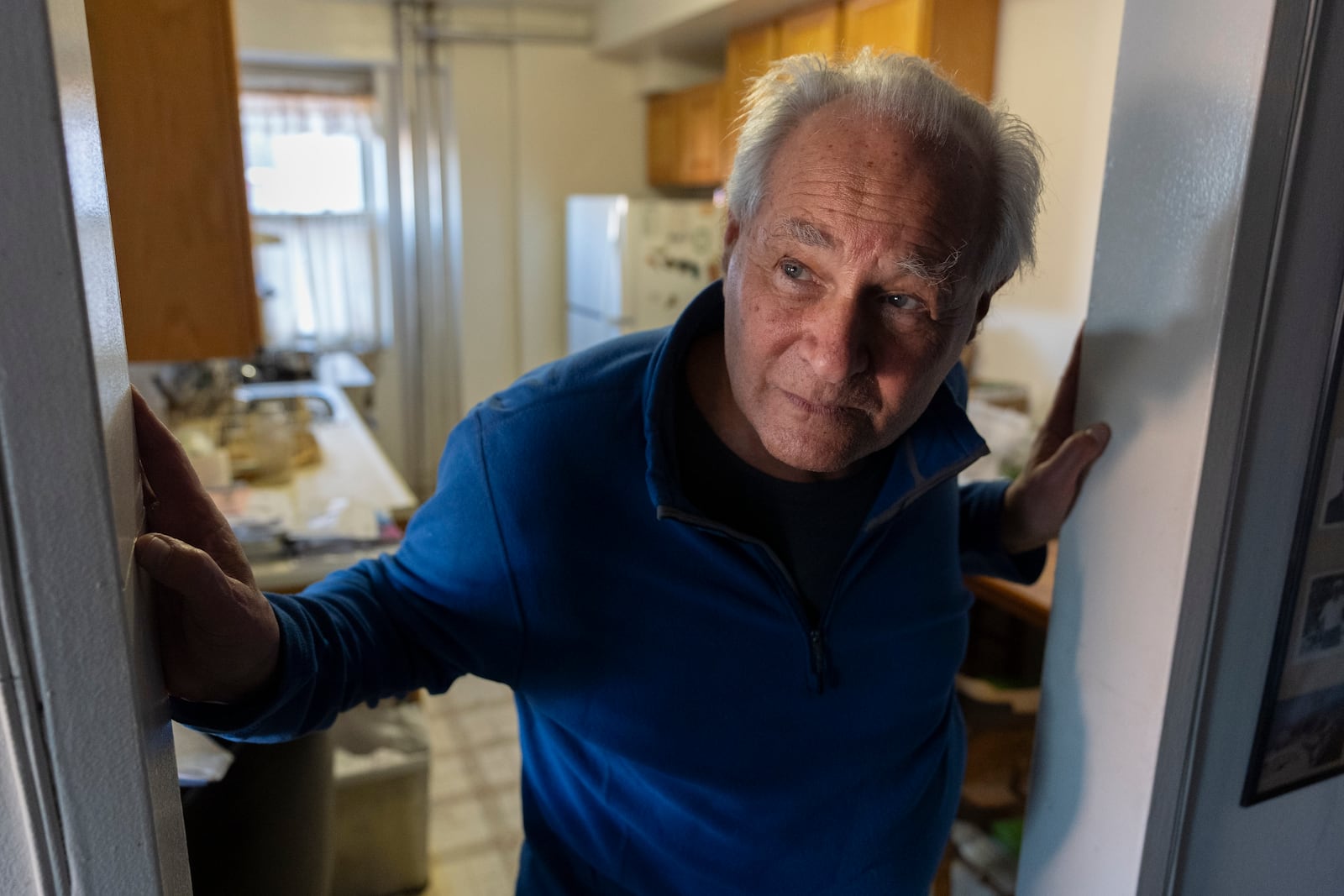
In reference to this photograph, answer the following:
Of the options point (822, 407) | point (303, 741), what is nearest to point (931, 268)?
point (822, 407)

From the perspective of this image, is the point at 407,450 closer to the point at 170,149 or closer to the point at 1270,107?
the point at 170,149

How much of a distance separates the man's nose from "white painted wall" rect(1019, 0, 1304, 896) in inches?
13.0

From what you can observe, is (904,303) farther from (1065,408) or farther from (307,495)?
(307,495)

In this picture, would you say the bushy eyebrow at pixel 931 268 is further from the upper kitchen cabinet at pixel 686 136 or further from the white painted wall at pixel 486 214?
the white painted wall at pixel 486 214

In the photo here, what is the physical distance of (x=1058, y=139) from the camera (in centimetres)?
272

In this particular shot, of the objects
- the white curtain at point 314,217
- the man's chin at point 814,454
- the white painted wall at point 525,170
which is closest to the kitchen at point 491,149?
the white painted wall at point 525,170

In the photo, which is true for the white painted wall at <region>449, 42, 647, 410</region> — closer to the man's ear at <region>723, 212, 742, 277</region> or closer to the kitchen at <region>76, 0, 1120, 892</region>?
the kitchen at <region>76, 0, 1120, 892</region>

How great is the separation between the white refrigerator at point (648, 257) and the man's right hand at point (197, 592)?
336cm

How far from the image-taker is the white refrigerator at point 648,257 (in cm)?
393

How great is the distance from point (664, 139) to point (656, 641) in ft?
13.2

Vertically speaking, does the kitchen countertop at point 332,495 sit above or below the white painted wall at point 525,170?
below

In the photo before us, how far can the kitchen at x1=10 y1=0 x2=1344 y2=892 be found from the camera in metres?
4.26

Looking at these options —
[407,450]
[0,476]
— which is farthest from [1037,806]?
[407,450]

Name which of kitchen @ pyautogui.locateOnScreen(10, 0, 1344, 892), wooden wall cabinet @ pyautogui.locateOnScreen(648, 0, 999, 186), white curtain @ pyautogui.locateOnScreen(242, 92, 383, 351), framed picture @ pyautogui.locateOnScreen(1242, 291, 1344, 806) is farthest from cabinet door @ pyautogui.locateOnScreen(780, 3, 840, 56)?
framed picture @ pyautogui.locateOnScreen(1242, 291, 1344, 806)
